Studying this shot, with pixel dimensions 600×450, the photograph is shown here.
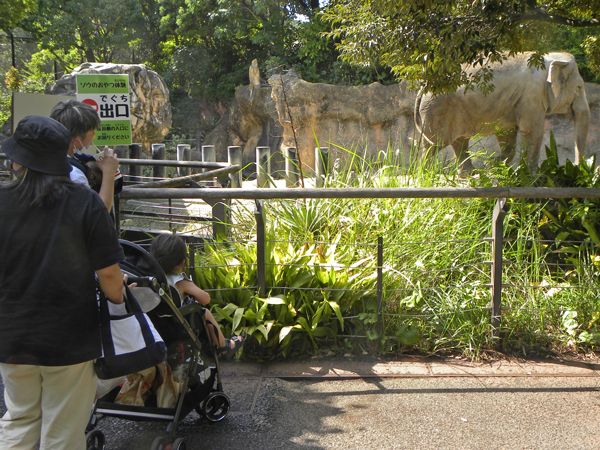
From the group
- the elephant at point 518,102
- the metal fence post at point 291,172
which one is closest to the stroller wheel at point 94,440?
the metal fence post at point 291,172

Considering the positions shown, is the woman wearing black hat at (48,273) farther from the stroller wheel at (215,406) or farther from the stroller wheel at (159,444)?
the stroller wheel at (215,406)

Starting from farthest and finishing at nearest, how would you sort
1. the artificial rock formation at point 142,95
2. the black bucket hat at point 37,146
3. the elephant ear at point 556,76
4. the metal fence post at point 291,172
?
the artificial rock formation at point 142,95
the metal fence post at point 291,172
the elephant ear at point 556,76
the black bucket hat at point 37,146

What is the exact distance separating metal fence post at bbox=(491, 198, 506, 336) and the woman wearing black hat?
2801 millimetres

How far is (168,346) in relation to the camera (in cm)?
281

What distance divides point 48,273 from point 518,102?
23.5 ft

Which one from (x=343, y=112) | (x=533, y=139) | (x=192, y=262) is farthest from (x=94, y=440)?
(x=343, y=112)

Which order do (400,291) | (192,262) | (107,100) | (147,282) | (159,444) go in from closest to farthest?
(147,282)
(159,444)
(192,262)
(400,291)
(107,100)

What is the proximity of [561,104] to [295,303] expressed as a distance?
5594 millimetres

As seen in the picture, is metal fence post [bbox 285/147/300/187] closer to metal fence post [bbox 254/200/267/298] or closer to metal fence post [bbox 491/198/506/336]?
metal fence post [bbox 254/200/267/298]

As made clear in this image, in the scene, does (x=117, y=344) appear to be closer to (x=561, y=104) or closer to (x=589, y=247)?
(x=589, y=247)

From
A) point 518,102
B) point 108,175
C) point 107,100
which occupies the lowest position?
point 108,175

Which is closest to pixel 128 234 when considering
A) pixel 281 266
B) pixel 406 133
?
pixel 281 266

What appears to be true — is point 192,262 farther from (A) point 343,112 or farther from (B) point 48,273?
(A) point 343,112

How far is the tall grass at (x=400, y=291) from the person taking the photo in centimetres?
411
